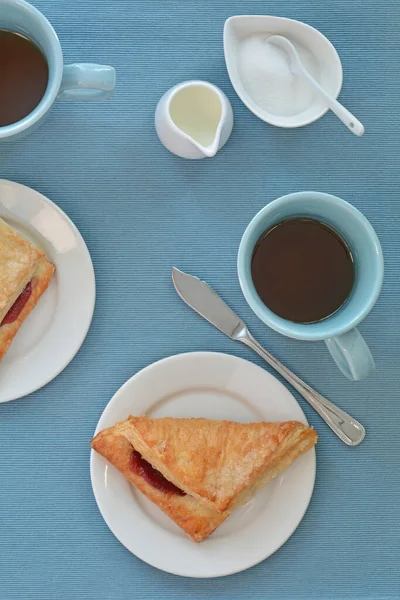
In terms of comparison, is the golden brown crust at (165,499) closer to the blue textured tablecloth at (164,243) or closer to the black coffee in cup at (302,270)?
the blue textured tablecloth at (164,243)

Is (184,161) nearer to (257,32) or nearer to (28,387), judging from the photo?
(257,32)

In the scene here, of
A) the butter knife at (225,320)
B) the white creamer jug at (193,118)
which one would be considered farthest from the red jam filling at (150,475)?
the white creamer jug at (193,118)

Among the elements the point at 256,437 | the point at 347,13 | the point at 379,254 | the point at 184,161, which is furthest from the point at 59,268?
the point at 347,13

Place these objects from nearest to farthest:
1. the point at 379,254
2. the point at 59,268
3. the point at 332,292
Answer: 1. the point at 379,254
2. the point at 332,292
3. the point at 59,268

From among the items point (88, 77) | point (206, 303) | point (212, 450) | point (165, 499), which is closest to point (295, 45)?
point (88, 77)

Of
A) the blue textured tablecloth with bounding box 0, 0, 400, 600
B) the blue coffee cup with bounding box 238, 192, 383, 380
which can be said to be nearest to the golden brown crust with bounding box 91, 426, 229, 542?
Answer: the blue textured tablecloth with bounding box 0, 0, 400, 600

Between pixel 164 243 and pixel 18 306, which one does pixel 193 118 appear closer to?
pixel 164 243

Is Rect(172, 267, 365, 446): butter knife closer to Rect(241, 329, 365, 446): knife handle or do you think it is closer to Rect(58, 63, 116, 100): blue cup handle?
Rect(241, 329, 365, 446): knife handle
